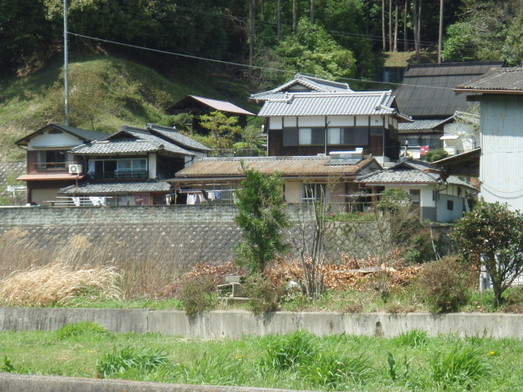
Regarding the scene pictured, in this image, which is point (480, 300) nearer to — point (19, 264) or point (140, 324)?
point (140, 324)

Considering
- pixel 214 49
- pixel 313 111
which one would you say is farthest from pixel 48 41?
pixel 313 111

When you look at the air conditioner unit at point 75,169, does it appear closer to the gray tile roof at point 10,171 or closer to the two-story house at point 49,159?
the two-story house at point 49,159

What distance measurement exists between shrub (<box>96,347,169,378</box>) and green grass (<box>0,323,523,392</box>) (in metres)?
0.01

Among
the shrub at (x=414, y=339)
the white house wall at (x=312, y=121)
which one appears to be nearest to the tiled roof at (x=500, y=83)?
the shrub at (x=414, y=339)

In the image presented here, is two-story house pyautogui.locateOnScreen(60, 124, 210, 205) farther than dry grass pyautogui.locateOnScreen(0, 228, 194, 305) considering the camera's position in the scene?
Yes

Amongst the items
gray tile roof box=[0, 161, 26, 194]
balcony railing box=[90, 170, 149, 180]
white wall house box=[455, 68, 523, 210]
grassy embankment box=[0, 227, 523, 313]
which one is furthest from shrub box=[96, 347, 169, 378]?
gray tile roof box=[0, 161, 26, 194]

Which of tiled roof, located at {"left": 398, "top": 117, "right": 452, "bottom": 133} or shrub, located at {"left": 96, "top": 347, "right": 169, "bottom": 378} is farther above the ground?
tiled roof, located at {"left": 398, "top": 117, "right": 452, "bottom": 133}

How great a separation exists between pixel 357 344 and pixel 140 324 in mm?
5565

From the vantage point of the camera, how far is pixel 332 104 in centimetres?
4122

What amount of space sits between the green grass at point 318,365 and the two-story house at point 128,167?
27.0 m

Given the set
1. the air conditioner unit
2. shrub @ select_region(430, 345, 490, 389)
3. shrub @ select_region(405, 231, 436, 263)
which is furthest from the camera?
the air conditioner unit

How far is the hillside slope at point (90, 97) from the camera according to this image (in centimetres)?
4797

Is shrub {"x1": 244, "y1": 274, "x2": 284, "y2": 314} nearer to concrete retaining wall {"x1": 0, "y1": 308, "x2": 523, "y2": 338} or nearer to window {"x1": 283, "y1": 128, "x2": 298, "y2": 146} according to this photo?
concrete retaining wall {"x1": 0, "y1": 308, "x2": 523, "y2": 338}

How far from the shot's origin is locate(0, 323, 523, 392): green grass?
9.05m
